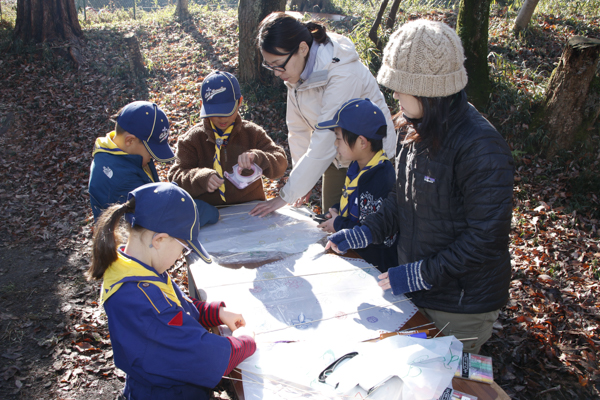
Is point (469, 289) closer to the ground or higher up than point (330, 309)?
higher up

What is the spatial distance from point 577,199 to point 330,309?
4229 millimetres

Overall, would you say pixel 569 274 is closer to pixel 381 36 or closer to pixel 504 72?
pixel 504 72

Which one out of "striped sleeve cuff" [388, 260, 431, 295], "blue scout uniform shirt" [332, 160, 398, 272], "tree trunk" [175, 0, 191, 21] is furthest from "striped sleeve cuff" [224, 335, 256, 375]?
"tree trunk" [175, 0, 191, 21]

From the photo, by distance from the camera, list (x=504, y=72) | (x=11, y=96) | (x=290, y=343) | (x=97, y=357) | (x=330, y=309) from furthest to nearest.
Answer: (x=11, y=96)
(x=504, y=72)
(x=97, y=357)
(x=330, y=309)
(x=290, y=343)

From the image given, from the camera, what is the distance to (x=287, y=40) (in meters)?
2.70

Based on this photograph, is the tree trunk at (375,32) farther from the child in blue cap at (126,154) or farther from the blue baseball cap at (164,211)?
the blue baseball cap at (164,211)

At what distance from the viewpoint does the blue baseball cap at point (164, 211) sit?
1.56 metres

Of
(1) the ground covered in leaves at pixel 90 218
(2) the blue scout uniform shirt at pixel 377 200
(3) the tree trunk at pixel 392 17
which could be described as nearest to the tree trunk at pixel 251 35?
(1) the ground covered in leaves at pixel 90 218

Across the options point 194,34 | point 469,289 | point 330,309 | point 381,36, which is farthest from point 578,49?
point 194,34

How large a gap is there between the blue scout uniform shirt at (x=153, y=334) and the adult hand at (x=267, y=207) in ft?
5.02

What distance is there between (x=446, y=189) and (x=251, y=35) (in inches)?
269

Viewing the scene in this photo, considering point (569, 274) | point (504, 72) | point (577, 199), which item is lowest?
point (569, 274)

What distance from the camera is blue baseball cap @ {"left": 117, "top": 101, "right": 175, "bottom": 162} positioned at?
2502mm

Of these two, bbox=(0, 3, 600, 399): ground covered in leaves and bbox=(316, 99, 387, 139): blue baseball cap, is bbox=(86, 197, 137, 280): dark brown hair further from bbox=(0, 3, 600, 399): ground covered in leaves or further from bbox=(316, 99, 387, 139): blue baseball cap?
bbox=(0, 3, 600, 399): ground covered in leaves
